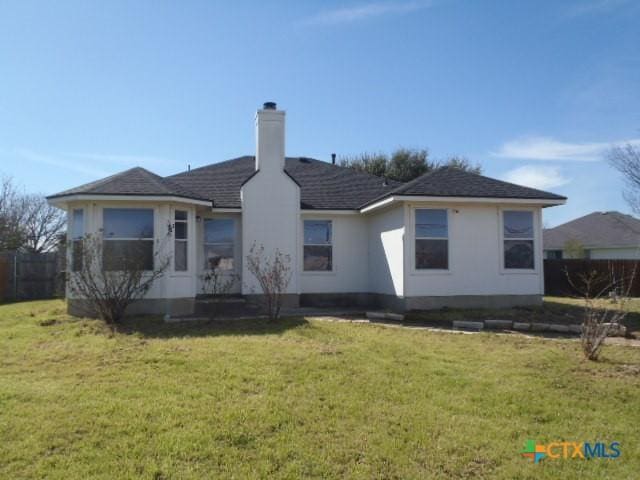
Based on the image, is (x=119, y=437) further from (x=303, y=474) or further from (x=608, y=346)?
(x=608, y=346)

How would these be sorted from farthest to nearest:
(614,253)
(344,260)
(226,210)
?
(614,253) → (344,260) → (226,210)

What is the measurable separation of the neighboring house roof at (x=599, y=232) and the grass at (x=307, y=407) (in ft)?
Result: 89.6

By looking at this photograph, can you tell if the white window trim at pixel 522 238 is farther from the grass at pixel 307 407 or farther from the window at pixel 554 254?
the window at pixel 554 254

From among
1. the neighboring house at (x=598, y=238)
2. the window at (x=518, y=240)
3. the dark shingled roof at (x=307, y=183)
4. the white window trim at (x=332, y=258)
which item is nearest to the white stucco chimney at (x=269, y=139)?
the dark shingled roof at (x=307, y=183)

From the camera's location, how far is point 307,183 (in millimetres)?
17750

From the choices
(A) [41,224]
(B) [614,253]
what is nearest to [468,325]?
(B) [614,253]

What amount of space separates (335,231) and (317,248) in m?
0.81

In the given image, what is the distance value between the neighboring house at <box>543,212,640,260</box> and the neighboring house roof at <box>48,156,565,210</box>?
2008cm

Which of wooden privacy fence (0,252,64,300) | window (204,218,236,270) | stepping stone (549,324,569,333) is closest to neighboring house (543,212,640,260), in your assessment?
stepping stone (549,324,569,333)

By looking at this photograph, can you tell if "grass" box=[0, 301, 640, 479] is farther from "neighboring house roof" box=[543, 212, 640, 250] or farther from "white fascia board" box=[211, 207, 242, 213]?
"neighboring house roof" box=[543, 212, 640, 250]

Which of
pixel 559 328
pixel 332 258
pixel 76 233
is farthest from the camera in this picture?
pixel 332 258

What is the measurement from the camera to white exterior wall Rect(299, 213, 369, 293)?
15.8m

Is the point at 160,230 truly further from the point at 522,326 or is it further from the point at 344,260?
the point at 522,326

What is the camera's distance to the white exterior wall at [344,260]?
15789 mm
